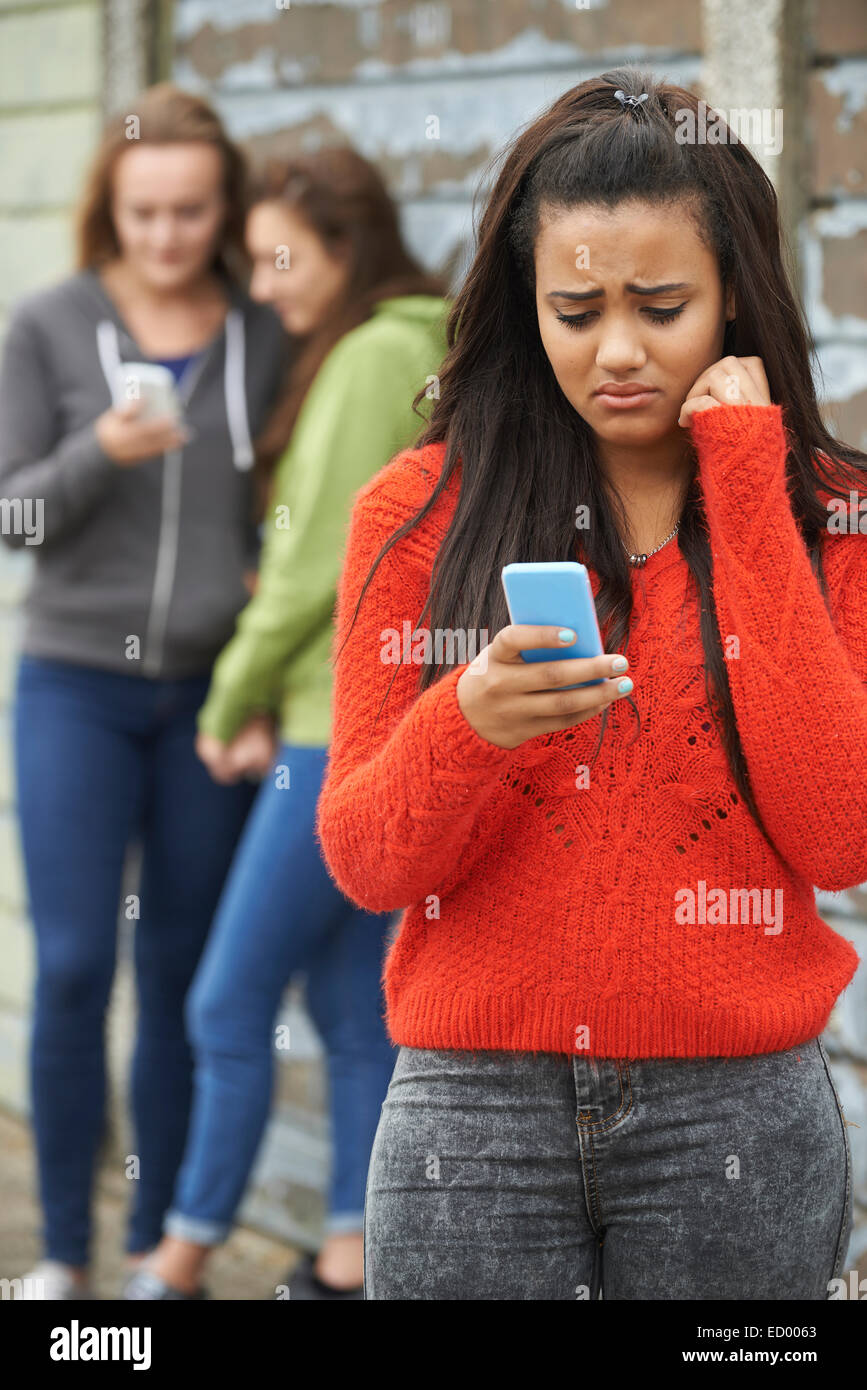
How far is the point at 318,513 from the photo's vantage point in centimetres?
275

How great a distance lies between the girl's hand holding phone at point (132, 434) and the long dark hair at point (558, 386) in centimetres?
133

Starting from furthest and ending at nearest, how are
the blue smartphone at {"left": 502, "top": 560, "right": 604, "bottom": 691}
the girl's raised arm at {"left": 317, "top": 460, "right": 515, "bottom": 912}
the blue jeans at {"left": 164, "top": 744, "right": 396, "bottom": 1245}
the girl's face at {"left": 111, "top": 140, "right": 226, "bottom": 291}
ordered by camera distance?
1. the girl's face at {"left": 111, "top": 140, "right": 226, "bottom": 291}
2. the blue jeans at {"left": 164, "top": 744, "right": 396, "bottom": 1245}
3. the girl's raised arm at {"left": 317, "top": 460, "right": 515, "bottom": 912}
4. the blue smartphone at {"left": 502, "top": 560, "right": 604, "bottom": 691}

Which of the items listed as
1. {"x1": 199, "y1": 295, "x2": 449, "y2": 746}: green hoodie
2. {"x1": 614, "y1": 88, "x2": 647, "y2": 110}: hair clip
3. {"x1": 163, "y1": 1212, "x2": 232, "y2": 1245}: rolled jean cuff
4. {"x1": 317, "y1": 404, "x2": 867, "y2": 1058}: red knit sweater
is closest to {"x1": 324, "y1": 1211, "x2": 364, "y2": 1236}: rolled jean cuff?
{"x1": 163, "y1": 1212, "x2": 232, "y2": 1245}: rolled jean cuff

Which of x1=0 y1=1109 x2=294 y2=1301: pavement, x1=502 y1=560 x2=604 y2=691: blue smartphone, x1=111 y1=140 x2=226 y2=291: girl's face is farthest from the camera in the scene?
x1=0 y1=1109 x2=294 y2=1301: pavement

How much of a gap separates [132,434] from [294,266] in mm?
440

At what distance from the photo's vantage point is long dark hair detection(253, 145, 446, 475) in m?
2.95

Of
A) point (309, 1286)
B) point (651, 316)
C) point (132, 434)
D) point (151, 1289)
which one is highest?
point (651, 316)

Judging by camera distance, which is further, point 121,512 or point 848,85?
point 121,512

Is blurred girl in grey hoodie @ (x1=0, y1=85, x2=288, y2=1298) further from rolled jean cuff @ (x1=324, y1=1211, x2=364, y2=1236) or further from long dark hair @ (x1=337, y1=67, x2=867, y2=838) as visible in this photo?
long dark hair @ (x1=337, y1=67, x2=867, y2=838)

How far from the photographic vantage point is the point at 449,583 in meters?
1.56

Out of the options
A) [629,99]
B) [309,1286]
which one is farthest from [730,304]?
[309,1286]

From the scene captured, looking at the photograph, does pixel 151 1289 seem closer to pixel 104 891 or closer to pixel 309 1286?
pixel 309 1286

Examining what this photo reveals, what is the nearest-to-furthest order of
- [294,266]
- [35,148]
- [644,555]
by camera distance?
[644,555], [294,266], [35,148]

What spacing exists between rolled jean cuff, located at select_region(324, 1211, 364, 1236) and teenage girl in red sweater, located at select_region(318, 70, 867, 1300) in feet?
5.39
